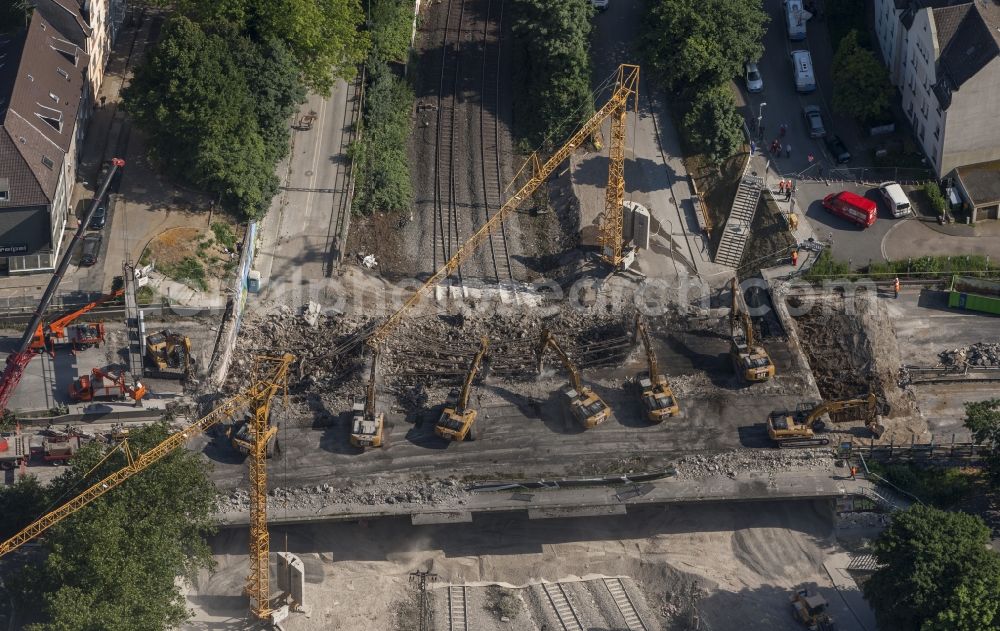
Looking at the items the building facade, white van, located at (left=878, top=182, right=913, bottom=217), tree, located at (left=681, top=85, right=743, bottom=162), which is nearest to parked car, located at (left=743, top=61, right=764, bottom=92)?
tree, located at (left=681, top=85, right=743, bottom=162)

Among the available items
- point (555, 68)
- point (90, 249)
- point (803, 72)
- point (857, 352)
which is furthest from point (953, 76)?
point (90, 249)

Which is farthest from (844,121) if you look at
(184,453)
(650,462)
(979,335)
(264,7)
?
(184,453)

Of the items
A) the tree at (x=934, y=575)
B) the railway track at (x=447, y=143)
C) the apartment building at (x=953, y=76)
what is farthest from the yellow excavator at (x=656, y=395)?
the apartment building at (x=953, y=76)

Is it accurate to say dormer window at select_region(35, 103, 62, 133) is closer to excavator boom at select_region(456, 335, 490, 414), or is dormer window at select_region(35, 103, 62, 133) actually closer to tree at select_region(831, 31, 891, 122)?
excavator boom at select_region(456, 335, 490, 414)

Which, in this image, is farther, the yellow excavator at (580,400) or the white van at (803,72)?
the white van at (803,72)

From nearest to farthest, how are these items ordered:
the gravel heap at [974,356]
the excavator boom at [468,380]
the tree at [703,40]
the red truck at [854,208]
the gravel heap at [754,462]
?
the gravel heap at [754,462]
the excavator boom at [468,380]
the gravel heap at [974,356]
the red truck at [854,208]
the tree at [703,40]

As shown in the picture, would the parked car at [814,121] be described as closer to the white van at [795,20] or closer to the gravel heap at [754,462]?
the white van at [795,20]
